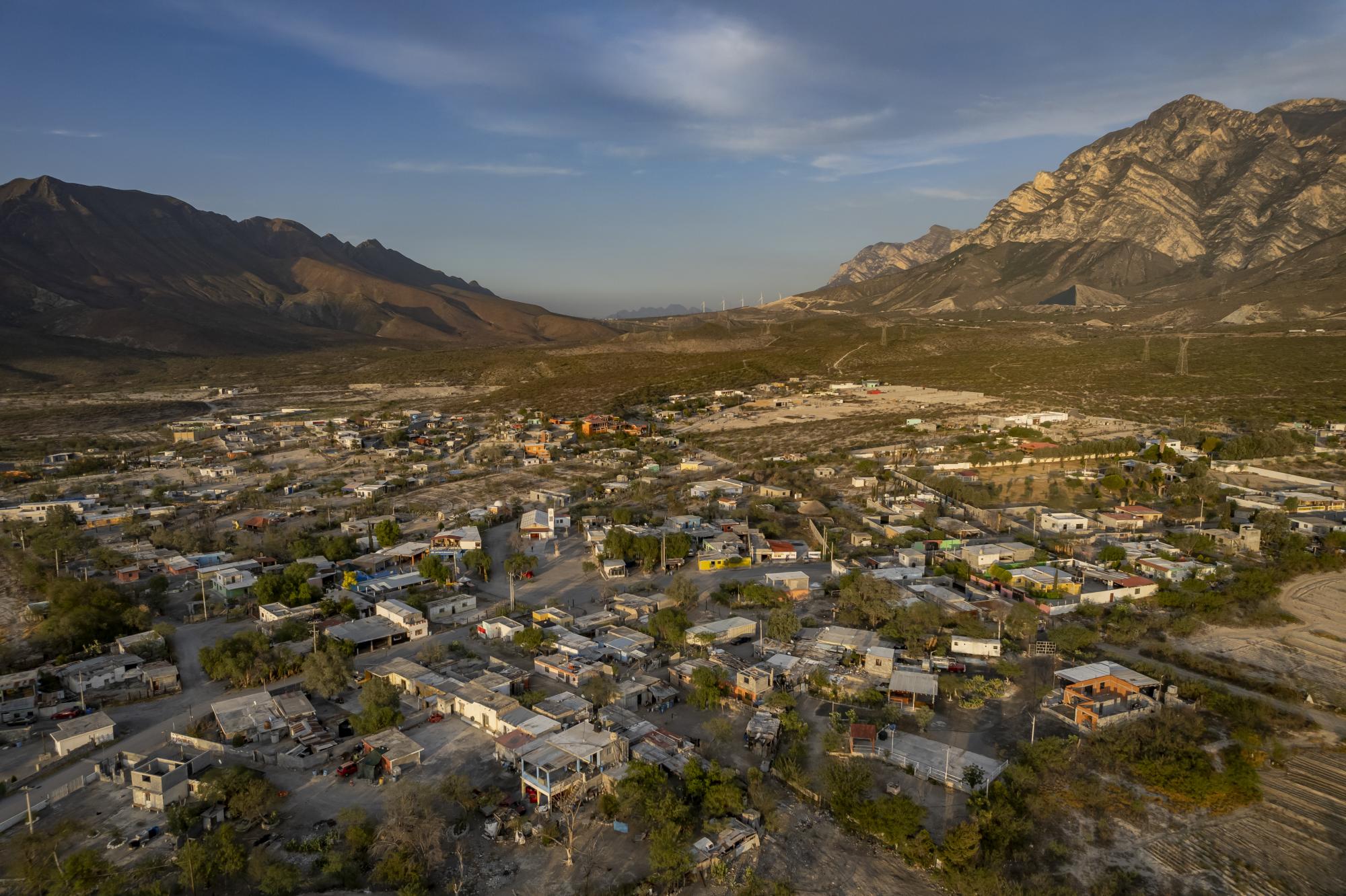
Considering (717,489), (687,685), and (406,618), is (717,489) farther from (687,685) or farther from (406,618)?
(687,685)

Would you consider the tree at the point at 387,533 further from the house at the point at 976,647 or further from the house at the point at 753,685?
the house at the point at 976,647

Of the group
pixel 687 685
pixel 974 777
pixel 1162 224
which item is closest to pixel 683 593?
pixel 687 685

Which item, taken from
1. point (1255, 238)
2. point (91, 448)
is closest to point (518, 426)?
point (91, 448)

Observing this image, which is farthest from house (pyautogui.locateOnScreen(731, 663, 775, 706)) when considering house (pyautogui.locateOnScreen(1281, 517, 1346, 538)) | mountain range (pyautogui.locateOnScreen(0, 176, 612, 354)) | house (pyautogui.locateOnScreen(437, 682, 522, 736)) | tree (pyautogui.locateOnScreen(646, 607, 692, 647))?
mountain range (pyautogui.locateOnScreen(0, 176, 612, 354))

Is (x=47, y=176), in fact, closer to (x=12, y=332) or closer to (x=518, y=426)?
(x=12, y=332)

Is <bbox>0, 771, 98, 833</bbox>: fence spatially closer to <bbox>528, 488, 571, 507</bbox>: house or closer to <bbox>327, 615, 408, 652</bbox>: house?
<bbox>327, 615, 408, 652</bbox>: house

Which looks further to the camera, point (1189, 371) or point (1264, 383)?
point (1189, 371)
